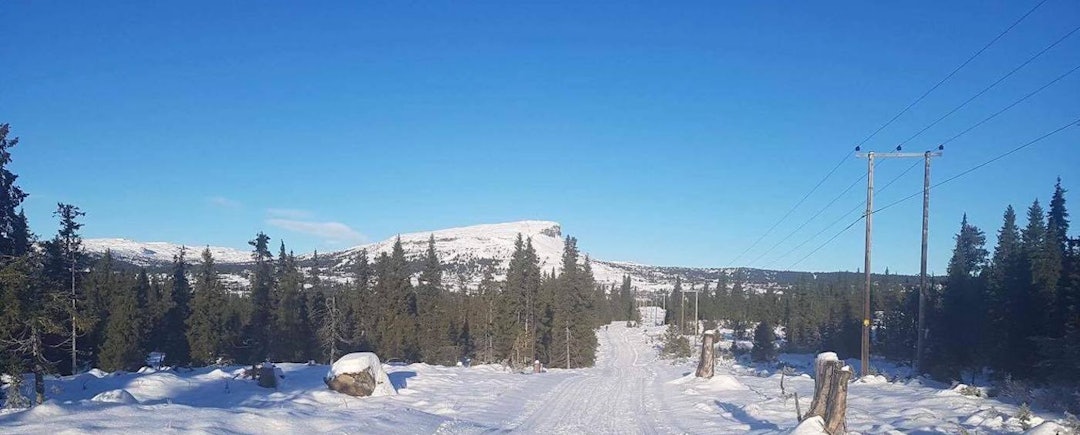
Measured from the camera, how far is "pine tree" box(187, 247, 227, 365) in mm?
46219

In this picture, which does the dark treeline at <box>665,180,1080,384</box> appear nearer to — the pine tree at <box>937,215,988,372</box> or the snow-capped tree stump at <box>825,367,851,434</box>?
the pine tree at <box>937,215,988,372</box>

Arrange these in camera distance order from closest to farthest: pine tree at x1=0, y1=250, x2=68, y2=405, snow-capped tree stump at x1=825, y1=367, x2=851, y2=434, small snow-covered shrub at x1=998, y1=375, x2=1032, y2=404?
snow-capped tree stump at x1=825, y1=367, x2=851, y2=434 → small snow-covered shrub at x1=998, y1=375, x2=1032, y2=404 → pine tree at x1=0, y1=250, x2=68, y2=405

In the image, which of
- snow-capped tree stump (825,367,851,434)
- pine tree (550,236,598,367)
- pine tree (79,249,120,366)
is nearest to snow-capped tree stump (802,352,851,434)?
snow-capped tree stump (825,367,851,434)

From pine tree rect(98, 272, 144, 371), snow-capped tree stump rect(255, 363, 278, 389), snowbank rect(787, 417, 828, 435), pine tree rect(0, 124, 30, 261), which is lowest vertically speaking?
pine tree rect(98, 272, 144, 371)

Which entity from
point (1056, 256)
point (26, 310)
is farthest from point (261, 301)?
point (1056, 256)

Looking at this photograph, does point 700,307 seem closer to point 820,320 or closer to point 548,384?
point 820,320

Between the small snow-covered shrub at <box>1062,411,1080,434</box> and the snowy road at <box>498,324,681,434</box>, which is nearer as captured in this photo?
the small snow-covered shrub at <box>1062,411,1080,434</box>

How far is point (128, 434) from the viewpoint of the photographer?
8789 millimetres

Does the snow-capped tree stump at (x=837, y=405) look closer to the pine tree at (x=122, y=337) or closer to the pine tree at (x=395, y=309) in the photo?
the pine tree at (x=395, y=309)

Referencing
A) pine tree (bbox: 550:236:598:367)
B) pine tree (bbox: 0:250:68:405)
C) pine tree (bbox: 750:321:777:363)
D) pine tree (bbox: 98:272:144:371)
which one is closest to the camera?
pine tree (bbox: 0:250:68:405)

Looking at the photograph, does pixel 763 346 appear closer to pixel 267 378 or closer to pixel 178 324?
pixel 178 324

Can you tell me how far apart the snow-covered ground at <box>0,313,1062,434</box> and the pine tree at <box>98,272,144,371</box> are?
23.0m

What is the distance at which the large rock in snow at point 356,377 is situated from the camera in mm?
16172

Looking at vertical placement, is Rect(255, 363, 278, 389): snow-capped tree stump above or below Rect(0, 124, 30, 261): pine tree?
below
